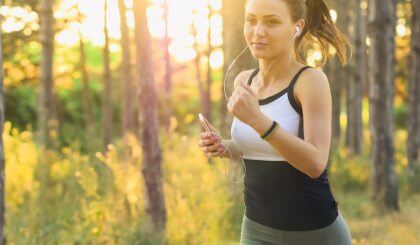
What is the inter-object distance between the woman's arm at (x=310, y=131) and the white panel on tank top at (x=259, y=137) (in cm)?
7

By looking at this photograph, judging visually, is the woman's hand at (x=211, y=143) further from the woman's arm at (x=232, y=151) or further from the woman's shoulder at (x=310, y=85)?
the woman's shoulder at (x=310, y=85)

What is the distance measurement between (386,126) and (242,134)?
7.71 metres

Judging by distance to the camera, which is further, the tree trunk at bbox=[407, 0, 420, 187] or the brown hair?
the tree trunk at bbox=[407, 0, 420, 187]

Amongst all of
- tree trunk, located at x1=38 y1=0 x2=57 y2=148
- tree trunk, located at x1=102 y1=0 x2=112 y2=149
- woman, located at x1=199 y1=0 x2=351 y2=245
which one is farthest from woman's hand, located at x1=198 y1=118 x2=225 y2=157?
tree trunk, located at x1=102 y1=0 x2=112 y2=149

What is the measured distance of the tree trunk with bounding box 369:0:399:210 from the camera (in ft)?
32.3

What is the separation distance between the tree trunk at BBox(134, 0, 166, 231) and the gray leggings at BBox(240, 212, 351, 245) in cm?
490

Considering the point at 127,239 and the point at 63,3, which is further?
the point at 63,3

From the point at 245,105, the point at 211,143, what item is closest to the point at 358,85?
the point at 211,143

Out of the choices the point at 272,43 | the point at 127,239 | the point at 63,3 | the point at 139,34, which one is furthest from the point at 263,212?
the point at 63,3

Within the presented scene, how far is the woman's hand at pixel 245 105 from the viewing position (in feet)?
7.93

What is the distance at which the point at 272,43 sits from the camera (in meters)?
2.82

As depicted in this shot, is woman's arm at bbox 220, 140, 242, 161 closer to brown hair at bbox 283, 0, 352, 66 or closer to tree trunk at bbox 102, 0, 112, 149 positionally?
brown hair at bbox 283, 0, 352, 66

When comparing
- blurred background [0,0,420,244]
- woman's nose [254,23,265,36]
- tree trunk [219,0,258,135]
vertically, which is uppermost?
tree trunk [219,0,258,135]

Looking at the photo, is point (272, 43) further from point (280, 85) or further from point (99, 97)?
point (99, 97)
